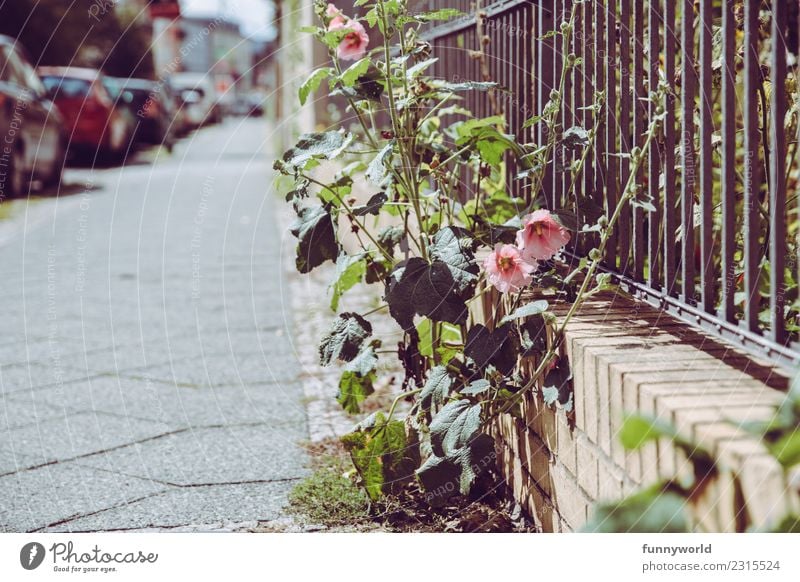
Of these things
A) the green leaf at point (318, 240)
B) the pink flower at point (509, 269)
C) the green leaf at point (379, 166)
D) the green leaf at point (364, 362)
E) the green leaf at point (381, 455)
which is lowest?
the green leaf at point (381, 455)

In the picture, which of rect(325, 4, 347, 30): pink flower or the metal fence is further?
rect(325, 4, 347, 30): pink flower

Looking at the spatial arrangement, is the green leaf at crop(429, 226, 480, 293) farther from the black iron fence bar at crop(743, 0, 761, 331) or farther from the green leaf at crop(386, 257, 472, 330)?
the black iron fence bar at crop(743, 0, 761, 331)

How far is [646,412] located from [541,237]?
54 cm

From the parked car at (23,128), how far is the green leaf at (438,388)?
5.41 metres

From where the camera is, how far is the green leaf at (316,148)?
207 centimetres

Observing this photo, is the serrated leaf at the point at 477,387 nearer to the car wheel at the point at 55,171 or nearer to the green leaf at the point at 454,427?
the green leaf at the point at 454,427

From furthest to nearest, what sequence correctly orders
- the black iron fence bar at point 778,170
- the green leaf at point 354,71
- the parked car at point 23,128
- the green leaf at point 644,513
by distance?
the parked car at point 23,128 → the green leaf at point 354,71 → the black iron fence bar at point 778,170 → the green leaf at point 644,513

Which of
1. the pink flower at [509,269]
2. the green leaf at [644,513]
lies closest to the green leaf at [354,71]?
the pink flower at [509,269]

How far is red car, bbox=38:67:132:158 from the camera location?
39.0ft

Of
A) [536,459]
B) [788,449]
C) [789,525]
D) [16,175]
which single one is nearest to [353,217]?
[536,459]

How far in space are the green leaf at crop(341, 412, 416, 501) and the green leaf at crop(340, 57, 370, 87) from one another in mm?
653

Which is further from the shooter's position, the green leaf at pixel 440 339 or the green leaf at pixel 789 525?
the green leaf at pixel 440 339

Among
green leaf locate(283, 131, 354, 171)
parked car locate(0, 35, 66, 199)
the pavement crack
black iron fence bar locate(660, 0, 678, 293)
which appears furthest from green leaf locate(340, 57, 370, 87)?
parked car locate(0, 35, 66, 199)
